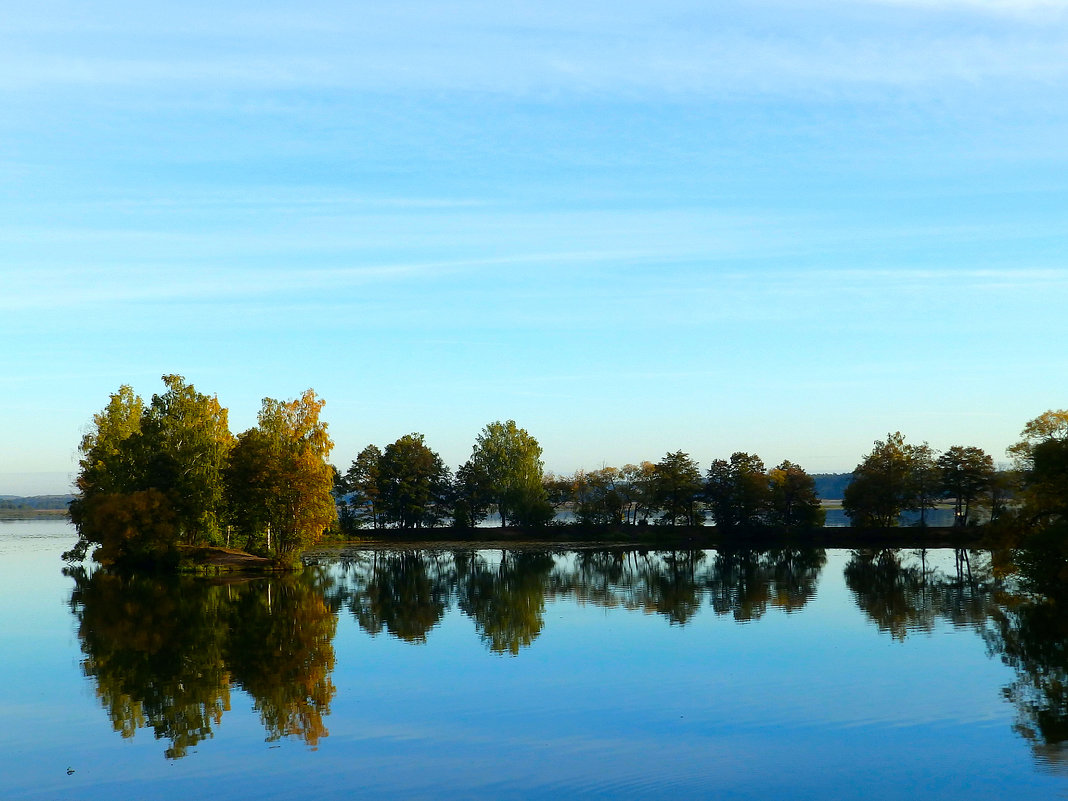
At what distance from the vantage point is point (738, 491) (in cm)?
11962

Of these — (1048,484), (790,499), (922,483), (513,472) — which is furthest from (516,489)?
(1048,484)

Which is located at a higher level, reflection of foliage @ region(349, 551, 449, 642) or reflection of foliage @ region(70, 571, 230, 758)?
reflection of foliage @ region(70, 571, 230, 758)

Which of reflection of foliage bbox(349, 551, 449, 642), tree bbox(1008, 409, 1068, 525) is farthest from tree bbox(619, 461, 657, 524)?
tree bbox(1008, 409, 1068, 525)

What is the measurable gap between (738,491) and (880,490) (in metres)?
16.5

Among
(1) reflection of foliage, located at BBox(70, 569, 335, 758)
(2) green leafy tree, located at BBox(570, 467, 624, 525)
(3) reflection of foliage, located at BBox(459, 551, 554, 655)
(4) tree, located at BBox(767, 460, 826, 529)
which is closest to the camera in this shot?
(1) reflection of foliage, located at BBox(70, 569, 335, 758)

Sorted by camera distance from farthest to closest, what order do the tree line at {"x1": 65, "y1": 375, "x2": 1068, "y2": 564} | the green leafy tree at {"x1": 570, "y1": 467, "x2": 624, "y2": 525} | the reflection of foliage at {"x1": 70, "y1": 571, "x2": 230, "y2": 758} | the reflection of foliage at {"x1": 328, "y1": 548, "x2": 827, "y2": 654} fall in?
1. the green leafy tree at {"x1": 570, "y1": 467, "x2": 624, "y2": 525}
2. the tree line at {"x1": 65, "y1": 375, "x2": 1068, "y2": 564}
3. the reflection of foliage at {"x1": 328, "y1": 548, "x2": 827, "y2": 654}
4. the reflection of foliage at {"x1": 70, "y1": 571, "x2": 230, "y2": 758}

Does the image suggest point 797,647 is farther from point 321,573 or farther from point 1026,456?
point 321,573

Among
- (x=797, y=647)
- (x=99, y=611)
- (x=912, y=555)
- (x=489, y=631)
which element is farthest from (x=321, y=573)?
(x=912, y=555)

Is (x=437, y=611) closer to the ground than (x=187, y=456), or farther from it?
closer to the ground

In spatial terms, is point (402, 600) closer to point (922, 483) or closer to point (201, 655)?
point (201, 655)

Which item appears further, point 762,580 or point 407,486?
point 407,486

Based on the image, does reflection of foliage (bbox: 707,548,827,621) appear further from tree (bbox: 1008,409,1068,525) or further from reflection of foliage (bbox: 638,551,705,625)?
tree (bbox: 1008,409,1068,525)

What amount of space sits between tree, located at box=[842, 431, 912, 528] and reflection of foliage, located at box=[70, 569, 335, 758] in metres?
68.5

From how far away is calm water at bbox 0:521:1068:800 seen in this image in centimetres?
2294
